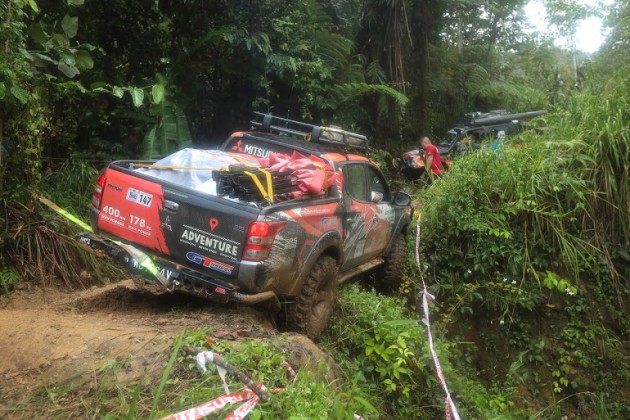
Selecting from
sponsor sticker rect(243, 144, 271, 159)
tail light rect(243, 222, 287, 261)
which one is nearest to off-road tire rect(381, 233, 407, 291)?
sponsor sticker rect(243, 144, 271, 159)

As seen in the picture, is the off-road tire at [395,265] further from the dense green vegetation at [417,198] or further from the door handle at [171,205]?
the door handle at [171,205]

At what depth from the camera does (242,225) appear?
13.9 ft

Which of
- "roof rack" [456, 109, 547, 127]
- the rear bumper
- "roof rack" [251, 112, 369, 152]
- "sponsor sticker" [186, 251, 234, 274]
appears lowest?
the rear bumper

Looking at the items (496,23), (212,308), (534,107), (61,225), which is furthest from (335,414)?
(496,23)

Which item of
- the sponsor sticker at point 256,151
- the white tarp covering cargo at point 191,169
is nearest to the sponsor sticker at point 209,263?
the white tarp covering cargo at point 191,169

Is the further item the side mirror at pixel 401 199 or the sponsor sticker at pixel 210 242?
the side mirror at pixel 401 199

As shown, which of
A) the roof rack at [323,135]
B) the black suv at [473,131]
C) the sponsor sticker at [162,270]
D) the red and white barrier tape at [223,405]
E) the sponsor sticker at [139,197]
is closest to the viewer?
the red and white barrier tape at [223,405]

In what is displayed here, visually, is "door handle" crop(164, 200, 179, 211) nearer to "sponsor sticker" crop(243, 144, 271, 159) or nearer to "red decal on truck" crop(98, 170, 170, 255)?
"red decal on truck" crop(98, 170, 170, 255)

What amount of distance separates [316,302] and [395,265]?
2244mm

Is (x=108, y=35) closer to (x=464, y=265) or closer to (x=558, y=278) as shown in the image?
(x=464, y=265)

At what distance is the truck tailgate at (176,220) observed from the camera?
4.29 metres

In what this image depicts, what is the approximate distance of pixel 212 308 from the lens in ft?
15.2

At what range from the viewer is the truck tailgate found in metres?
4.29

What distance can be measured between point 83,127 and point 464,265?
216 inches
